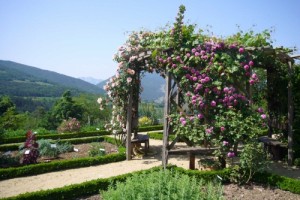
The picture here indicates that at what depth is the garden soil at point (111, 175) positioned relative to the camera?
5457mm

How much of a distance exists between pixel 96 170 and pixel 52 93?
113031 mm

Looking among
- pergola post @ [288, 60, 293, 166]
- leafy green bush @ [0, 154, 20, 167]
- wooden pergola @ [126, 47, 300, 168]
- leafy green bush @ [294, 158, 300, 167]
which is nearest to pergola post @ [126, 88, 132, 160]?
wooden pergola @ [126, 47, 300, 168]

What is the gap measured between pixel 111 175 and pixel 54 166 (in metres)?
1.87

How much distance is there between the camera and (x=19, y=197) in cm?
515

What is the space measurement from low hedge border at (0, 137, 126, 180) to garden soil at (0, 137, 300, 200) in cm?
22

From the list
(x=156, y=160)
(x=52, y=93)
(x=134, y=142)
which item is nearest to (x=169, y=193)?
(x=156, y=160)

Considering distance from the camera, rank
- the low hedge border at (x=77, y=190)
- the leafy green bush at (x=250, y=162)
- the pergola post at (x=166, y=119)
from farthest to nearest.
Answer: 1. the pergola post at (x=166, y=119)
2. the leafy green bush at (x=250, y=162)
3. the low hedge border at (x=77, y=190)

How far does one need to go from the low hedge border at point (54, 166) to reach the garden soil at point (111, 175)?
0.22 metres

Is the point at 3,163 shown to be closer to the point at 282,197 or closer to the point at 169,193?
the point at 169,193

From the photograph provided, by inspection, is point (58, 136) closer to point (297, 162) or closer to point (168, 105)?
point (168, 105)

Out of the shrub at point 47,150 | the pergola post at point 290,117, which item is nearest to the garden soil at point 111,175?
the pergola post at point 290,117

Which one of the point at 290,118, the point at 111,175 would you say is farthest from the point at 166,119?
the point at 290,118

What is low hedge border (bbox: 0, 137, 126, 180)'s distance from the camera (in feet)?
23.3

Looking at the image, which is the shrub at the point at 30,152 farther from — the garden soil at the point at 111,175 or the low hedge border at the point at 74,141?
the low hedge border at the point at 74,141
